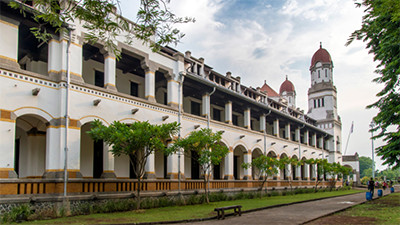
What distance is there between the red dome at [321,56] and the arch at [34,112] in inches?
1792

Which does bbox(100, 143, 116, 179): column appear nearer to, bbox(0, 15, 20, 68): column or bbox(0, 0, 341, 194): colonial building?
bbox(0, 0, 341, 194): colonial building

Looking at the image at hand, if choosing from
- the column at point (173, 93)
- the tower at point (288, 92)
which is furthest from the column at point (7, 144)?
the tower at point (288, 92)

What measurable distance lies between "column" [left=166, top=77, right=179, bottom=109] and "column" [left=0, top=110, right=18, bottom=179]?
348 inches

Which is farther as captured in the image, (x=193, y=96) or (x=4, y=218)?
(x=193, y=96)

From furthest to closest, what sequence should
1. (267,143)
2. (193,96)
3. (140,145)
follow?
1. (267,143)
2. (193,96)
3. (140,145)

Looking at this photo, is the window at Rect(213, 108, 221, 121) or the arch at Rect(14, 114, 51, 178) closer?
the arch at Rect(14, 114, 51, 178)

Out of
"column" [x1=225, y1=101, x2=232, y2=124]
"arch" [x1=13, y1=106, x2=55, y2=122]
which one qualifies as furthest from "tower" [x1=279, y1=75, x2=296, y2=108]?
"arch" [x1=13, y1=106, x2=55, y2=122]

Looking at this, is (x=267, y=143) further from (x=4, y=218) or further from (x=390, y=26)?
(x=4, y=218)

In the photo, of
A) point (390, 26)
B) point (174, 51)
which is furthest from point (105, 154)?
point (390, 26)

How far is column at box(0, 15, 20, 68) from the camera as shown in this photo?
12242 mm

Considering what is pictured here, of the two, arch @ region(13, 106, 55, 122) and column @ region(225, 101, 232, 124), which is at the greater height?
column @ region(225, 101, 232, 124)

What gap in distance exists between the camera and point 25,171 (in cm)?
1522

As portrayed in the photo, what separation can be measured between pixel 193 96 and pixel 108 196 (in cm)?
1136

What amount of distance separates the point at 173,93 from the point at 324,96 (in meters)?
36.6
